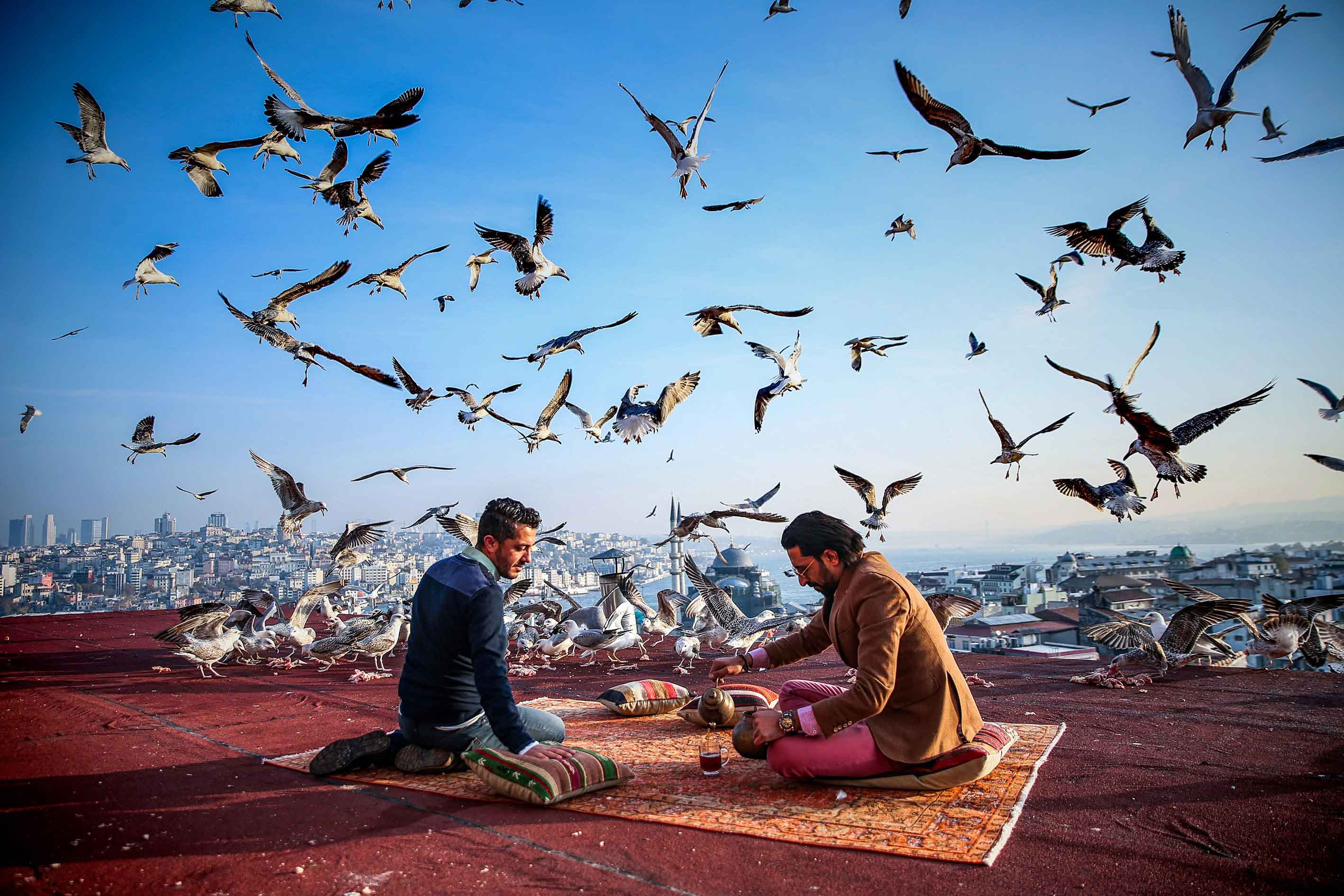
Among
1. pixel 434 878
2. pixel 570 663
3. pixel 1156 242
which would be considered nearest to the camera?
pixel 434 878

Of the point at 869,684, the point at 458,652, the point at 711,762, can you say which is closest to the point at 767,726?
the point at 711,762

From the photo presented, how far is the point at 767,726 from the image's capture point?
383 centimetres

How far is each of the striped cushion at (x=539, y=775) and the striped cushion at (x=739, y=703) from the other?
1681mm

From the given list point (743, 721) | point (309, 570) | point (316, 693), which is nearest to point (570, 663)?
point (316, 693)

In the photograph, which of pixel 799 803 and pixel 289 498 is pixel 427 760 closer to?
pixel 799 803

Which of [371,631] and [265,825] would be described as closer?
[265,825]

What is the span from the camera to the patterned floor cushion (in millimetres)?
3629

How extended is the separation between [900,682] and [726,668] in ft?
3.77

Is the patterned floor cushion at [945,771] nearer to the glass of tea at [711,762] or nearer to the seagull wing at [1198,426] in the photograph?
the glass of tea at [711,762]

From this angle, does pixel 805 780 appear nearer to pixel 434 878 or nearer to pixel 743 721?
pixel 743 721

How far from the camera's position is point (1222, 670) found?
317 inches

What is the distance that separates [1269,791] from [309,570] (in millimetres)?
27715

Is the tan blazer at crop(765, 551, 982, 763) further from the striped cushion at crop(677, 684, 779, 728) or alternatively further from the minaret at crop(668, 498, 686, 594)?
the minaret at crop(668, 498, 686, 594)

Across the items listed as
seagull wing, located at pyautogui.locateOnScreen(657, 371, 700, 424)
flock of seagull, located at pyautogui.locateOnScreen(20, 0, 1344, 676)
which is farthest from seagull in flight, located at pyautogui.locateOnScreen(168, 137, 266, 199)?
seagull wing, located at pyautogui.locateOnScreen(657, 371, 700, 424)
